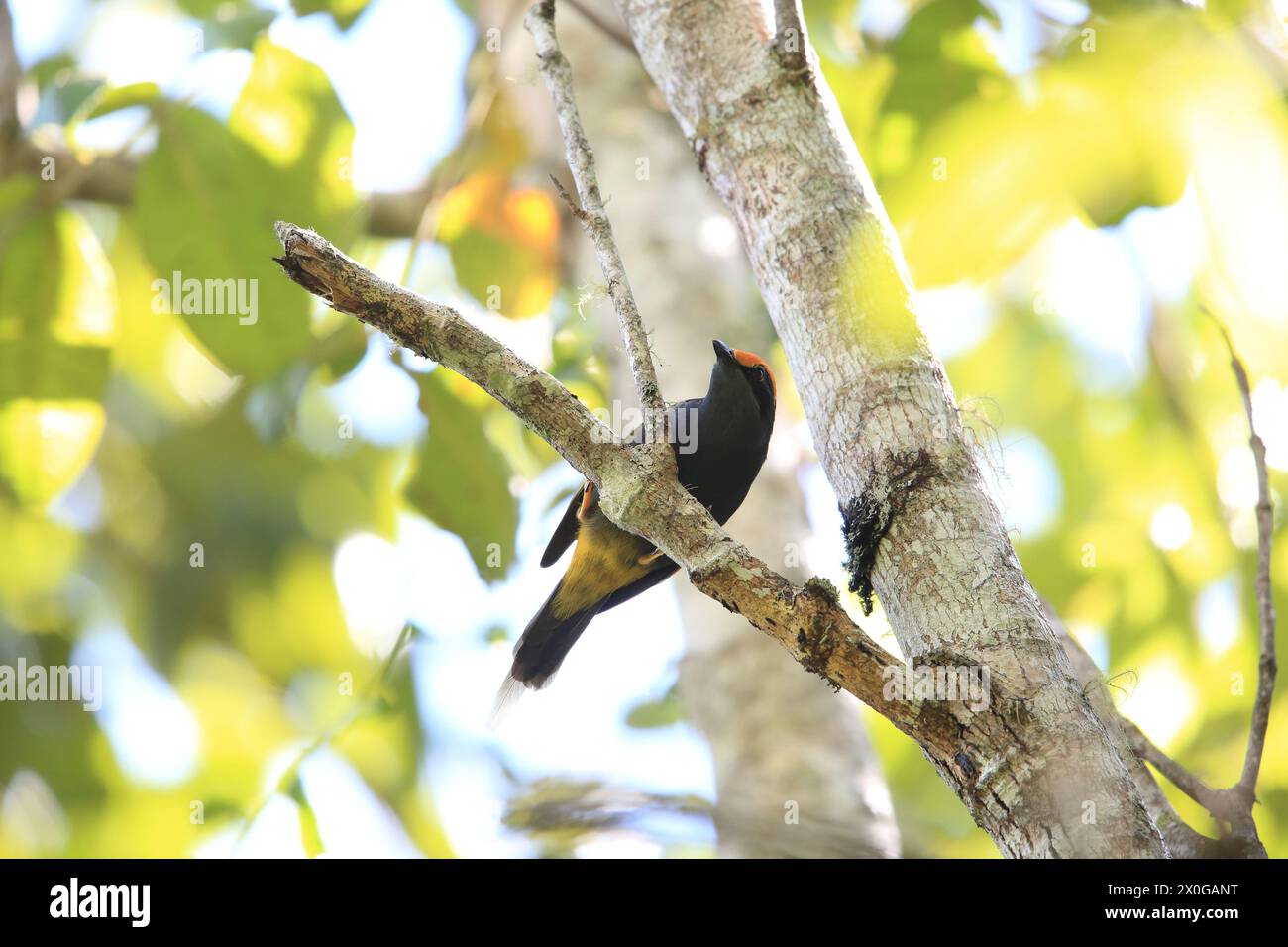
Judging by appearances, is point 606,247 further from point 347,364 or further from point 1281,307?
point 347,364

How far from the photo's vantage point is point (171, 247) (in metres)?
3.44

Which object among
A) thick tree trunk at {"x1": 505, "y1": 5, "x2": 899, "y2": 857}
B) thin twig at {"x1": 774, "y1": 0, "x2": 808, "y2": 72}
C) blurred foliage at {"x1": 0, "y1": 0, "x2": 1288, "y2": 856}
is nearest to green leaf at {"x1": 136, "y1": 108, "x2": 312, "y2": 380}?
blurred foliage at {"x1": 0, "y1": 0, "x2": 1288, "y2": 856}

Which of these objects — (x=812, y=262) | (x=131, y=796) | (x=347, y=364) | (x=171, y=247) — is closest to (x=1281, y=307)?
(x=812, y=262)

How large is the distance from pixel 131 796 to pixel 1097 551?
5.32m

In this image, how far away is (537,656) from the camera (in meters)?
4.36

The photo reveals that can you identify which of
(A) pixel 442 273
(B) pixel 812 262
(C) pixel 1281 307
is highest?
(A) pixel 442 273

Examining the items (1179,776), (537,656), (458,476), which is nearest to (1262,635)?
(1179,776)

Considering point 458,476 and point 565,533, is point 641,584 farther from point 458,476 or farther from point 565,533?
point 458,476

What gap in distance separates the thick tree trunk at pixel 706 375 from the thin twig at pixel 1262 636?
3.17ft

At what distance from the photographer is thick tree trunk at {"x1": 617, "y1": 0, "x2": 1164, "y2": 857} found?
1.65 metres

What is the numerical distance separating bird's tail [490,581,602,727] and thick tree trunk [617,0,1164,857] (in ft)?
7.47

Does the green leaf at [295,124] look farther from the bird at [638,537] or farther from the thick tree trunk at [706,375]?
the bird at [638,537]

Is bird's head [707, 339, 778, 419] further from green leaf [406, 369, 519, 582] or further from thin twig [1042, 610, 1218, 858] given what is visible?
thin twig [1042, 610, 1218, 858]

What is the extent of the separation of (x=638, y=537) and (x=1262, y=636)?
1.87 metres
